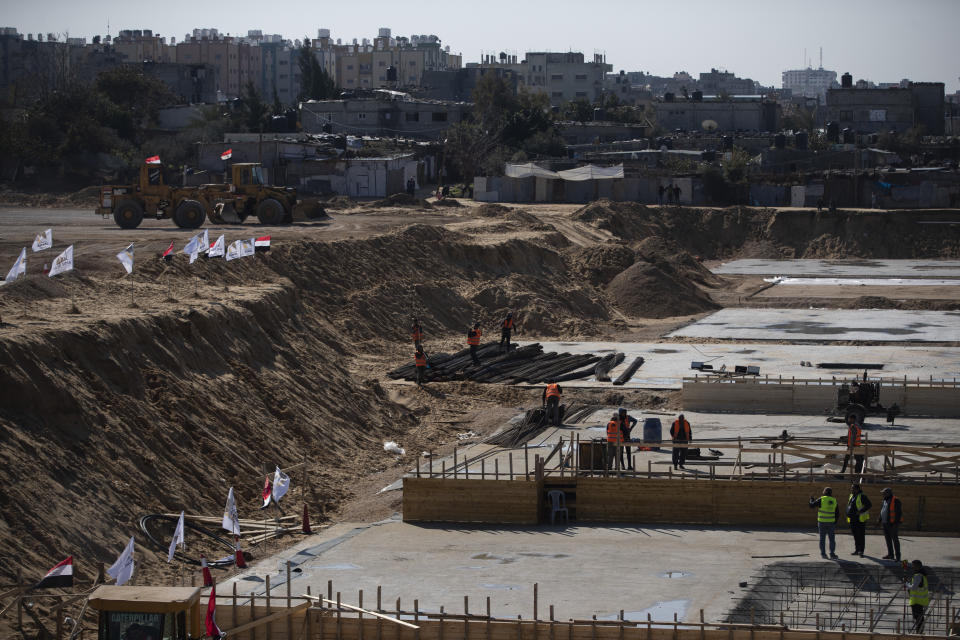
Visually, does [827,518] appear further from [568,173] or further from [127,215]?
[568,173]

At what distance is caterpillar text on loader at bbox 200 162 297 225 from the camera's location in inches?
1890

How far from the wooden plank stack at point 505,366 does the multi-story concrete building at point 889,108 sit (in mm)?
74592

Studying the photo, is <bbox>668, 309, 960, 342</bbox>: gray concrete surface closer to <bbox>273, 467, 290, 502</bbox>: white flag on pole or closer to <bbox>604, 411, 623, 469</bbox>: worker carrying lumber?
<bbox>604, 411, 623, 469</bbox>: worker carrying lumber

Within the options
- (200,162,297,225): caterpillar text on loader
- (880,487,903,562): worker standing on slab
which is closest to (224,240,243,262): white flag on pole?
(200,162,297,225): caterpillar text on loader

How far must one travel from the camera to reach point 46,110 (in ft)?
240

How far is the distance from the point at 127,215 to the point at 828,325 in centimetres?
2541

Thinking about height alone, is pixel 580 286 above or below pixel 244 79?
below

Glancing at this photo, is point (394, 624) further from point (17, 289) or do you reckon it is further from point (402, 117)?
point (402, 117)

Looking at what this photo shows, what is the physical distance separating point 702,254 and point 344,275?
96.5 feet

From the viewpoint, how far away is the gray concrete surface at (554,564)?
17.5m

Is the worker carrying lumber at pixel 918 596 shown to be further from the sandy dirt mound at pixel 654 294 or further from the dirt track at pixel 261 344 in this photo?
the sandy dirt mound at pixel 654 294

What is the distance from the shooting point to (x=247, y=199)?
4844 cm

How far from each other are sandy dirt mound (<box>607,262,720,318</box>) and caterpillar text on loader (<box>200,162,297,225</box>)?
43.3ft

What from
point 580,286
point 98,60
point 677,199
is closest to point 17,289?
point 580,286
